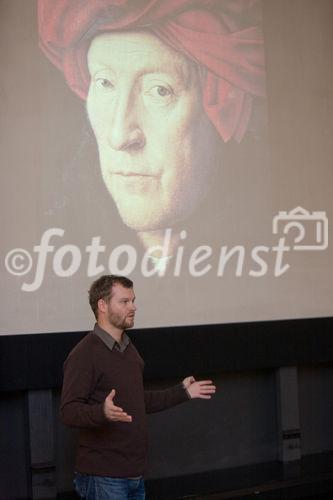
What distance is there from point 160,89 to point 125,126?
0.32 metres

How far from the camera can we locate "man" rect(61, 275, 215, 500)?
2865 millimetres

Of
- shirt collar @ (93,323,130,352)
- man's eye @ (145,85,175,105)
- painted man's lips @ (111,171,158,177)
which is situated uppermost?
man's eye @ (145,85,175,105)

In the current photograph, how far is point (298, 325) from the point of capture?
16.8ft

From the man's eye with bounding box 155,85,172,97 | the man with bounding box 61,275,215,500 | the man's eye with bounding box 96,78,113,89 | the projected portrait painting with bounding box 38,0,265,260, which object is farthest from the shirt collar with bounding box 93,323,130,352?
the man's eye with bounding box 155,85,172,97

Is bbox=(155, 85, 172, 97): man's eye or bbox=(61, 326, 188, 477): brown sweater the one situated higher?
bbox=(155, 85, 172, 97): man's eye

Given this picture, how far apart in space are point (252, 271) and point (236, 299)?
198 millimetres

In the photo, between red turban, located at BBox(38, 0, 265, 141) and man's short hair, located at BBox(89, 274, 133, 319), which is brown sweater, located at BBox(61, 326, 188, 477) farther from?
red turban, located at BBox(38, 0, 265, 141)

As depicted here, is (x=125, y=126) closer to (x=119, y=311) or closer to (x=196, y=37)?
(x=196, y=37)

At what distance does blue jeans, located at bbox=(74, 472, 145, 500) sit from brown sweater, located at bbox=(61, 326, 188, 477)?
0.02 m

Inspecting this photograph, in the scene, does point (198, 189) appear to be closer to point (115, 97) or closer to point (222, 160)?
point (222, 160)

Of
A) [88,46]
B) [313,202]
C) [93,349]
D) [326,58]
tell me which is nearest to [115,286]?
[93,349]

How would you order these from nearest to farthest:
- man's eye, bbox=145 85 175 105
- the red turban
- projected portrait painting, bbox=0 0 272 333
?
1. projected portrait painting, bbox=0 0 272 333
2. the red turban
3. man's eye, bbox=145 85 175 105

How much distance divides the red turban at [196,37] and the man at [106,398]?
1.96 metres

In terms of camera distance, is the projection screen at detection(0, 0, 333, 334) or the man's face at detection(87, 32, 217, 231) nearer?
the projection screen at detection(0, 0, 333, 334)
